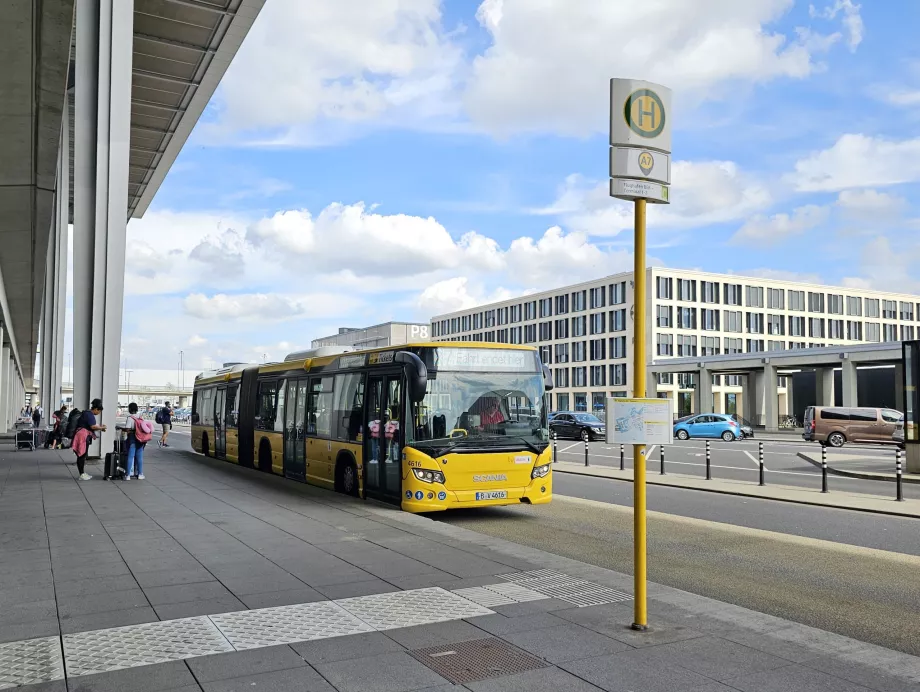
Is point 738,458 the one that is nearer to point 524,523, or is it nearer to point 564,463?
point 564,463

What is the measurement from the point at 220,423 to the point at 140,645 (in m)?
19.5

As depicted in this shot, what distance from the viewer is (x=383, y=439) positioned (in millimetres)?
13008

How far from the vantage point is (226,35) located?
2456 centimetres

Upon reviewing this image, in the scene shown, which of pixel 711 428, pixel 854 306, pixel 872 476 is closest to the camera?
pixel 872 476

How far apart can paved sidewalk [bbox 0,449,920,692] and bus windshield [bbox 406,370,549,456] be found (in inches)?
83.5

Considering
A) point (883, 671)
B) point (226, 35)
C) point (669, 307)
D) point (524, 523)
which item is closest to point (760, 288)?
point (669, 307)

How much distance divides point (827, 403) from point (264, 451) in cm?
5083

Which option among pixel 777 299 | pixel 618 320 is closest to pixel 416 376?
pixel 618 320

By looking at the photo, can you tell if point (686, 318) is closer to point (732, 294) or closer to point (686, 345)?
point (686, 345)

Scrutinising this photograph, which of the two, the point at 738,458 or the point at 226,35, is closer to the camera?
the point at 226,35

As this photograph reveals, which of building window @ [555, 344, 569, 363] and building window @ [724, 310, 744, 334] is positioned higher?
building window @ [724, 310, 744, 334]

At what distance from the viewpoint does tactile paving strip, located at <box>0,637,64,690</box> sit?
479 centimetres

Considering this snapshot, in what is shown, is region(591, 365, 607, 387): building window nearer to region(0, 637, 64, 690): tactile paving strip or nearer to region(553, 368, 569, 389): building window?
region(553, 368, 569, 389): building window

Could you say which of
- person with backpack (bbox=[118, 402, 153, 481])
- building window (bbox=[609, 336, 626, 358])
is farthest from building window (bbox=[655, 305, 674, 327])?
person with backpack (bbox=[118, 402, 153, 481])
